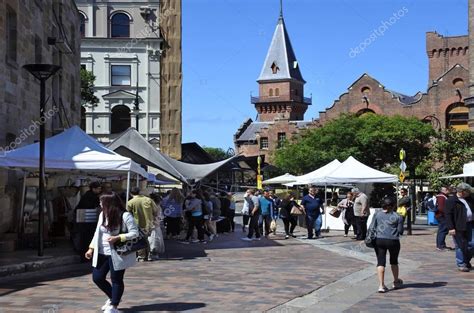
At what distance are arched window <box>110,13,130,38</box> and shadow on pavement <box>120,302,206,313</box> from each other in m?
41.8

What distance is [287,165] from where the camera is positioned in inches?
2405

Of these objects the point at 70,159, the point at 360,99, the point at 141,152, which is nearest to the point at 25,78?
the point at 141,152

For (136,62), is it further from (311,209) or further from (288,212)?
(311,209)

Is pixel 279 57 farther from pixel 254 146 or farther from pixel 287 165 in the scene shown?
pixel 287 165

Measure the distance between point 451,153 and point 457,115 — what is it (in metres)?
33.6

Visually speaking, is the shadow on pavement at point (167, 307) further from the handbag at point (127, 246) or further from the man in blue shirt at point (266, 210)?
the man in blue shirt at point (266, 210)

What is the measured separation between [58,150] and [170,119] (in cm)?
3348

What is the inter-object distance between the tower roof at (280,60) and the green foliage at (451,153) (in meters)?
66.8

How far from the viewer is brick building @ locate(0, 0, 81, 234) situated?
17.0m

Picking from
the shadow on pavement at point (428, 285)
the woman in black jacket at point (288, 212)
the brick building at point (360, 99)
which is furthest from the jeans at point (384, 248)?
the brick building at point (360, 99)

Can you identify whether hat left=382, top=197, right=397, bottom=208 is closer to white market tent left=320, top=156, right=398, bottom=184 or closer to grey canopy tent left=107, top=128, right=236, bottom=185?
grey canopy tent left=107, top=128, right=236, bottom=185

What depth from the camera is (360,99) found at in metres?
71.2

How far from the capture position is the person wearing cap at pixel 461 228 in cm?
1312

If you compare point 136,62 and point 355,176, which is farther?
point 136,62
